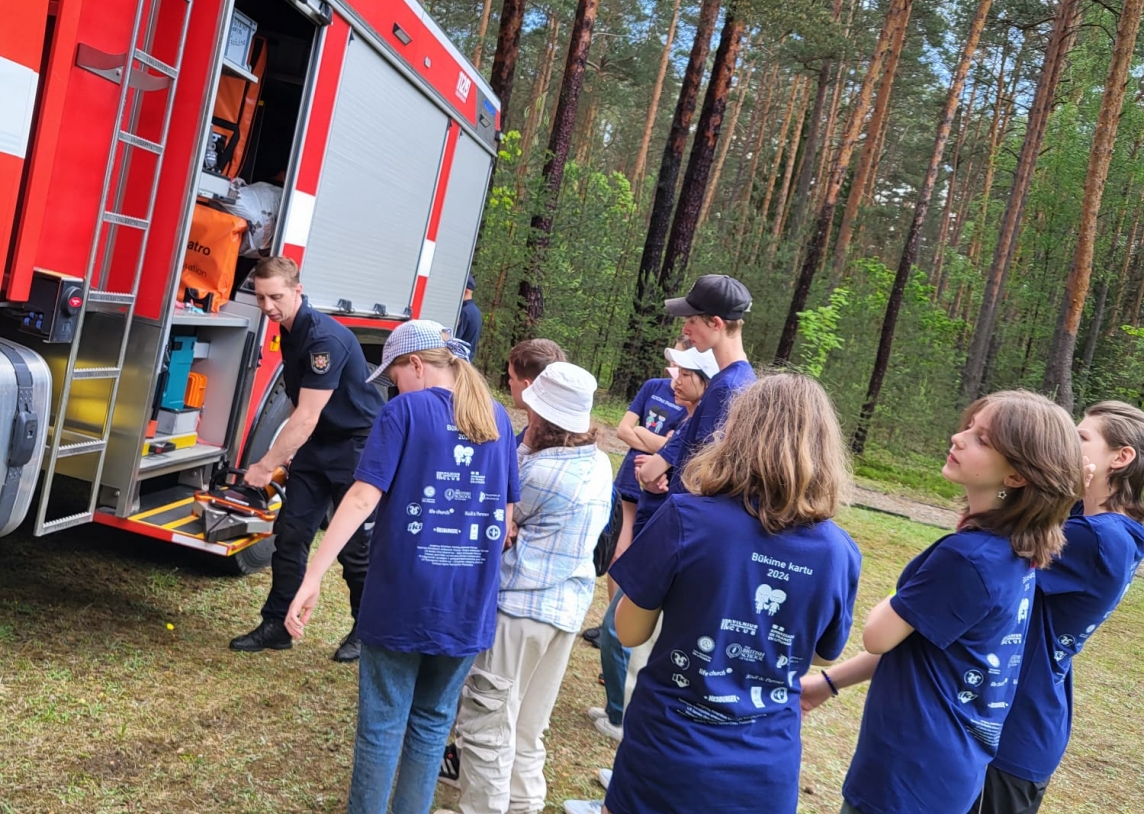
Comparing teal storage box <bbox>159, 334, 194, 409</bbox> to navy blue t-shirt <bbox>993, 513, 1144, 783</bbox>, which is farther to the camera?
teal storage box <bbox>159, 334, 194, 409</bbox>

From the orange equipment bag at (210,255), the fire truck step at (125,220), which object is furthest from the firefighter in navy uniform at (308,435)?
the fire truck step at (125,220)

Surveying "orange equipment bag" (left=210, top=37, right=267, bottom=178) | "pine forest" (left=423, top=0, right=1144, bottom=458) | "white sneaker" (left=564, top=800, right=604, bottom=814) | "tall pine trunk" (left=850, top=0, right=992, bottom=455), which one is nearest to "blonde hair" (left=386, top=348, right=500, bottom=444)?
"white sneaker" (left=564, top=800, right=604, bottom=814)

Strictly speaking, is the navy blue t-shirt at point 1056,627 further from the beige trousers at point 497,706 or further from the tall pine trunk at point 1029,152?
the tall pine trunk at point 1029,152

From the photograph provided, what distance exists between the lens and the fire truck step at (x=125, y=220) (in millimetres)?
3244

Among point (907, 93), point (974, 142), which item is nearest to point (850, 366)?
point (907, 93)

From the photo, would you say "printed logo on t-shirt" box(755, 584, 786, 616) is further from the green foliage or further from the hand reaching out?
the green foliage

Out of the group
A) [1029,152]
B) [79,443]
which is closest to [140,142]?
[79,443]

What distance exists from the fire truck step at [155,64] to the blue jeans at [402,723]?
2.07 metres

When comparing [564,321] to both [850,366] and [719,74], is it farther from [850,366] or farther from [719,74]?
[850,366]

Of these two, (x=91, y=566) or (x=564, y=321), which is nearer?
(x=91, y=566)

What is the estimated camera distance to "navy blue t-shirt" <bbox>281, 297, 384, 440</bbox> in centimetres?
411

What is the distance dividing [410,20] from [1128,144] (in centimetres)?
2982

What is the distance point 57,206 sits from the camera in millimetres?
3041

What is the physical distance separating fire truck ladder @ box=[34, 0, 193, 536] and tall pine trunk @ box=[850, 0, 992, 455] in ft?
50.9
